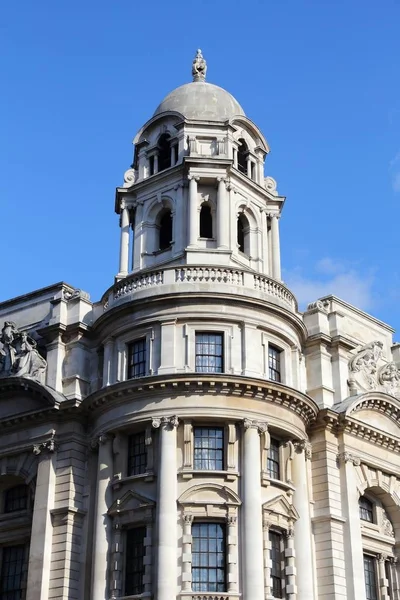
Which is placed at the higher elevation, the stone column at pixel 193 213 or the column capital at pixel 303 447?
the stone column at pixel 193 213

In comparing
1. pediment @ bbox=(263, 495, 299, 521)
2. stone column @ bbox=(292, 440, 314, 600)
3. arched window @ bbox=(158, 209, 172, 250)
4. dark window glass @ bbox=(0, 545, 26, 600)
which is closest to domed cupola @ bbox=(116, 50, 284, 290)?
arched window @ bbox=(158, 209, 172, 250)

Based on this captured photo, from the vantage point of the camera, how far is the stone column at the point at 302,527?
37.6m

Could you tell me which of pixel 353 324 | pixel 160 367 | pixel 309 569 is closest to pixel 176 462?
pixel 160 367

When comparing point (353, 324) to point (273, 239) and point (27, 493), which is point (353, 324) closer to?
point (273, 239)

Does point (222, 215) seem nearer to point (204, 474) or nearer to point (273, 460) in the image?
point (273, 460)

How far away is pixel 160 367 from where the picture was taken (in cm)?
3888

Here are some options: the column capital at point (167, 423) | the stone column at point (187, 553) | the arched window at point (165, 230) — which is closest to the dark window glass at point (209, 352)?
the column capital at point (167, 423)

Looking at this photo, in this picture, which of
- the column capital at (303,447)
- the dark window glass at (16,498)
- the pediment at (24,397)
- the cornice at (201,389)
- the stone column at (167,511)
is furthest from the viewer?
→ the dark window glass at (16,498)

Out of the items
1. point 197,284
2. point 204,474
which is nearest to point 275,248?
point 197,284

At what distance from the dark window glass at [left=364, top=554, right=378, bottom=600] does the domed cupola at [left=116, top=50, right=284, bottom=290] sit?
1313 cm

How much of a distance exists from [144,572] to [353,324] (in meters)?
17.0

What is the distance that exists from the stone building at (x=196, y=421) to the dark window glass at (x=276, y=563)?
7 centimetres

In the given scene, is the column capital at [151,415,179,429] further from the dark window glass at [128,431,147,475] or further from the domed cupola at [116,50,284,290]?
the domed cupola at [116,50,284,290]

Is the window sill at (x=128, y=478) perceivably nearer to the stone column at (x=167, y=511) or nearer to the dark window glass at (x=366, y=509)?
the stone column at (x=167, y=511)
